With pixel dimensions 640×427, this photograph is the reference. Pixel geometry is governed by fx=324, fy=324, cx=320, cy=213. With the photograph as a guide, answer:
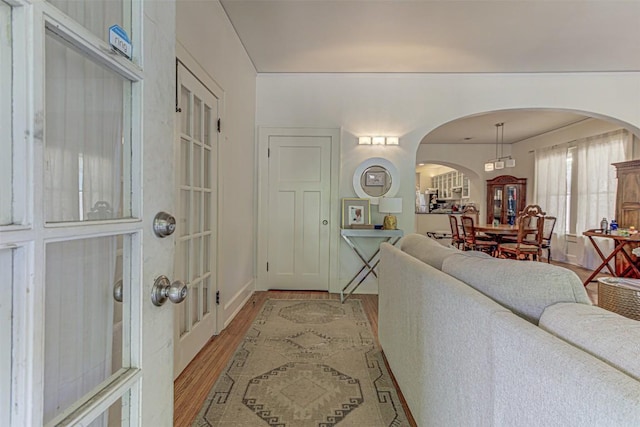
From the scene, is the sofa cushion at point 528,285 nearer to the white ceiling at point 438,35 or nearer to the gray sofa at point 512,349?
the gray sofa at point 512,349

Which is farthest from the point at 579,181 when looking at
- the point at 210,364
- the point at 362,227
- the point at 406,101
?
the point at 210,364

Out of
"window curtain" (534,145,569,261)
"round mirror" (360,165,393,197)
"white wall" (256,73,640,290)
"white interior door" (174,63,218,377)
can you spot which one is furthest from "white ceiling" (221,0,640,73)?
"window curtain" (534,145,569,261)

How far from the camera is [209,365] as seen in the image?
2.20 m

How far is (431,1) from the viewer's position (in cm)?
264

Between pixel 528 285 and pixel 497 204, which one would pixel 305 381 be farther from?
pixel 497 204

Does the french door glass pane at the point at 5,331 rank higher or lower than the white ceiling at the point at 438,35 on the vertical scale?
lower

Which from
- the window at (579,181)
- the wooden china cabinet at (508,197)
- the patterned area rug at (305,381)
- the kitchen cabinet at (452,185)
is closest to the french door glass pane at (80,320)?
the patterned area rug at (305,381)

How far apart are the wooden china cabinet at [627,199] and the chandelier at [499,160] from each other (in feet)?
5.06

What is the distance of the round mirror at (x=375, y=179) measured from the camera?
13.2ft

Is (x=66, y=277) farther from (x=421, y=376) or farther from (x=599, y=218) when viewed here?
(x=599, y=218)

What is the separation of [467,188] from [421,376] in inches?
324

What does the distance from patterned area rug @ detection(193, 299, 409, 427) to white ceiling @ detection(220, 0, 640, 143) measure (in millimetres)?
2771

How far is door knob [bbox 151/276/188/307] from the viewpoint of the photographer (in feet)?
2.22

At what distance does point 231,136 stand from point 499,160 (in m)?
5.39
